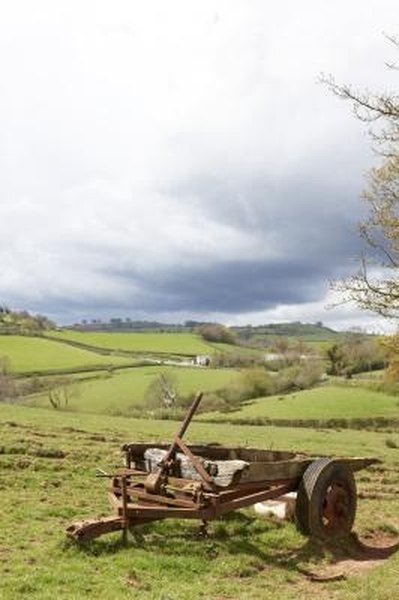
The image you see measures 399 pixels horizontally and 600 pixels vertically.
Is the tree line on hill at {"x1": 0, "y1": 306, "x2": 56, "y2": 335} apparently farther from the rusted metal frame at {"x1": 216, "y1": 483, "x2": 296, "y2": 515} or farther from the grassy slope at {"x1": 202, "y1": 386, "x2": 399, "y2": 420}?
the rusted metal frame at {"x1": 216, "y1": 483, "x2": 296, "y2": 515}

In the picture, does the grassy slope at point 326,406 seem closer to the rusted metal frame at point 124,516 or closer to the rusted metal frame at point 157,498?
the rusted metal frame at point 157,498

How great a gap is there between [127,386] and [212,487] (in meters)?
79.6

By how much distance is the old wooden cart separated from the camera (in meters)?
11.8

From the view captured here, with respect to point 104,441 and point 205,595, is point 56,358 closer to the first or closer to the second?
point 104,441

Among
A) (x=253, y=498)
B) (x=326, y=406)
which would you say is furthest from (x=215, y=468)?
(x=326, y=406)

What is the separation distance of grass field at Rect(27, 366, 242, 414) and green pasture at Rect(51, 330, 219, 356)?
28.5 meters

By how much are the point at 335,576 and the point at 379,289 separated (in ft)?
43.0

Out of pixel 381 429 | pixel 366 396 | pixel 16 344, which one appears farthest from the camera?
pixel 16 344

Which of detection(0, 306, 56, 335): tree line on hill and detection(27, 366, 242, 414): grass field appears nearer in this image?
detection(27, 366, 242, 414): grass field

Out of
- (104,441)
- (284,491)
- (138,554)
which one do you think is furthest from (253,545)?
(104,441)

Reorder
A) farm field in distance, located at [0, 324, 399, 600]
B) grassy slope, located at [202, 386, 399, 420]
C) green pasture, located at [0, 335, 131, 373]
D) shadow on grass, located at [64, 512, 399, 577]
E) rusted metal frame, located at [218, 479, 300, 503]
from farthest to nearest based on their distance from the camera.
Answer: green pasture, located at [0, 335, 131, 373] → grassy slope, located at [202, 386, 399, 420] → rusted metal frame, located at [218, 479, 300, 503] → shadow on grass, located at [64, 512, 399, 577] → farm field in distance, located at [0, 324, 399, 600]

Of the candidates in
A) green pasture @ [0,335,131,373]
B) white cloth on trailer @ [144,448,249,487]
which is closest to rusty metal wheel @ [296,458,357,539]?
white cloth on trailer @ [144,448,249,487]

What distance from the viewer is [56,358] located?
11069 cm

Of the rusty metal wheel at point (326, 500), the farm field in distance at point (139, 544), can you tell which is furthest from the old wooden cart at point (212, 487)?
the farm field in distance at point (139, 544)
